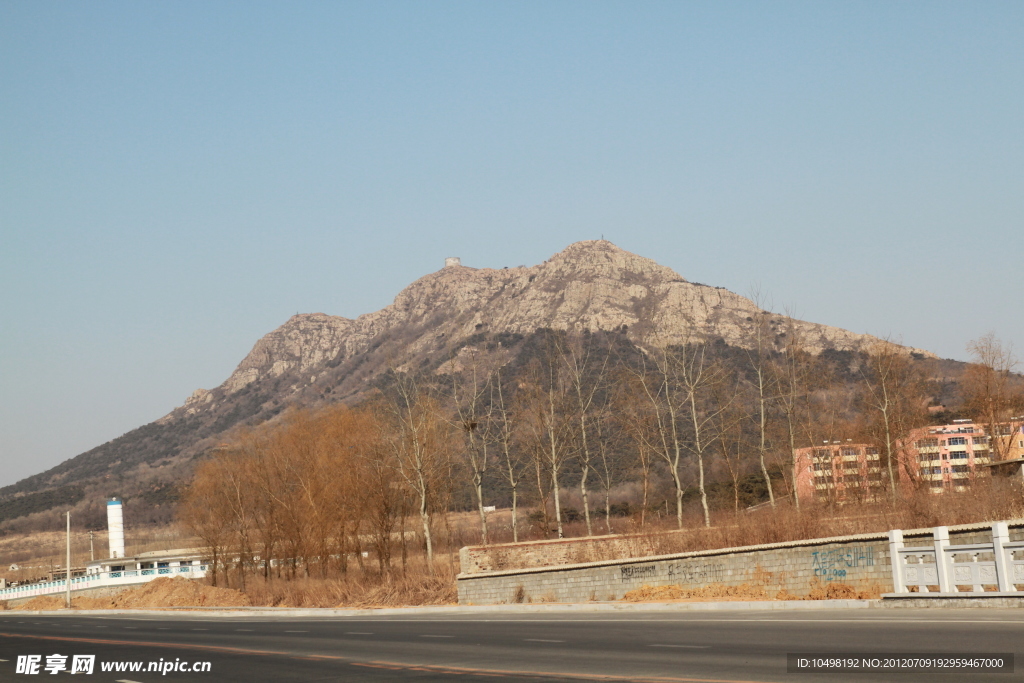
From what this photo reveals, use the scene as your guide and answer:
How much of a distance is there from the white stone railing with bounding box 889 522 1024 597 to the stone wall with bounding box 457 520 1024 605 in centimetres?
105

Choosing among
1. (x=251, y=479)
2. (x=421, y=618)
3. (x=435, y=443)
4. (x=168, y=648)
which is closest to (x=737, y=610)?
(x=421, y=618)

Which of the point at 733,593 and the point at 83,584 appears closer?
the point at 733,593

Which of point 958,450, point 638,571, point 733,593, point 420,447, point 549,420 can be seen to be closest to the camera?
point 733,593

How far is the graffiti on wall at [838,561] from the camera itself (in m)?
25.4

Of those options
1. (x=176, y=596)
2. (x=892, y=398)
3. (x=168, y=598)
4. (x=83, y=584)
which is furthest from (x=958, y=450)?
(x=83, y=584)

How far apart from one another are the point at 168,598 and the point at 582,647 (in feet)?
183

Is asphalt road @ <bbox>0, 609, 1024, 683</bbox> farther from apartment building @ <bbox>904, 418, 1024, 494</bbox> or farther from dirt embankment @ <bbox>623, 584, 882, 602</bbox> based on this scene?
apartment building @ <bbox>904, 418, 1024, 494</bbox>

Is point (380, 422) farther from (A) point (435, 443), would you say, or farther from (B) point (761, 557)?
(B) point (761, 557)

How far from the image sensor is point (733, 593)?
2942 cm

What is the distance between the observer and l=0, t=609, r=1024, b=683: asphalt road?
14.1 m

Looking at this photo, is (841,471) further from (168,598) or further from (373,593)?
(168,598)

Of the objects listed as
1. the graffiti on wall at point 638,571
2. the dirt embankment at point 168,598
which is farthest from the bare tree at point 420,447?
the graffiti on wall at point 638,571

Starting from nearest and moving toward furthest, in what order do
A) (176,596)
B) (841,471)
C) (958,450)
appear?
(176,596), (841,471), (958,450)

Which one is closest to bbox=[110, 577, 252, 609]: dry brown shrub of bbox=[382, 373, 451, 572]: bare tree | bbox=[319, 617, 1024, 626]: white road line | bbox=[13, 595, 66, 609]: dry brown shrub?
bbox=[13, 595, 66, 609]: dry brown shrub
